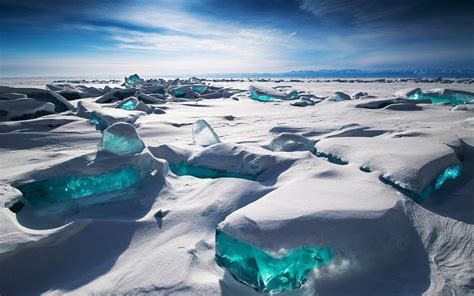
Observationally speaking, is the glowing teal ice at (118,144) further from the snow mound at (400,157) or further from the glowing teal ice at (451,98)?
the glowing teal ice at (451,98)

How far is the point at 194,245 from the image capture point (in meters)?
1.19

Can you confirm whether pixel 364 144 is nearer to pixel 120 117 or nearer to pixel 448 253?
pixel 448 253

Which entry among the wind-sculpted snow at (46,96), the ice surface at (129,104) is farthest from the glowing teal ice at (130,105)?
the wind-sculpted snow at (46,96)

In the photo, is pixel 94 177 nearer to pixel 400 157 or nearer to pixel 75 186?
pixel 75 186

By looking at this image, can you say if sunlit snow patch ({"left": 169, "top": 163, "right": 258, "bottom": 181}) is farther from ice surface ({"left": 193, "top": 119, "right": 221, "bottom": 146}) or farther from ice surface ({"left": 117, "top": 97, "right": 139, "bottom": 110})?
ice surface ({"left": 117, "top": 97, "right": 139, "bottom": 110})

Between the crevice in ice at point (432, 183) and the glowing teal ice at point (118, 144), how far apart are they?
1650 mm

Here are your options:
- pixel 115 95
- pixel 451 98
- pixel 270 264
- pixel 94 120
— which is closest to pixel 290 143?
pixel 270 264

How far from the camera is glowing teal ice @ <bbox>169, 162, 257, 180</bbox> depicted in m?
1.85

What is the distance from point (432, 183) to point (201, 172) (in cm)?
143

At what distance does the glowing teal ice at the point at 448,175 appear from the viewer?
5.18ft

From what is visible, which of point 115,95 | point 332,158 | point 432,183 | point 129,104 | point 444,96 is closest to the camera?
point 432,183

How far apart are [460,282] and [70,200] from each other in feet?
6.22

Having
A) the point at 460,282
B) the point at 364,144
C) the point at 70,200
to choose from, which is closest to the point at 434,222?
the point at 460,282

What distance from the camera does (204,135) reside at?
2.57m
